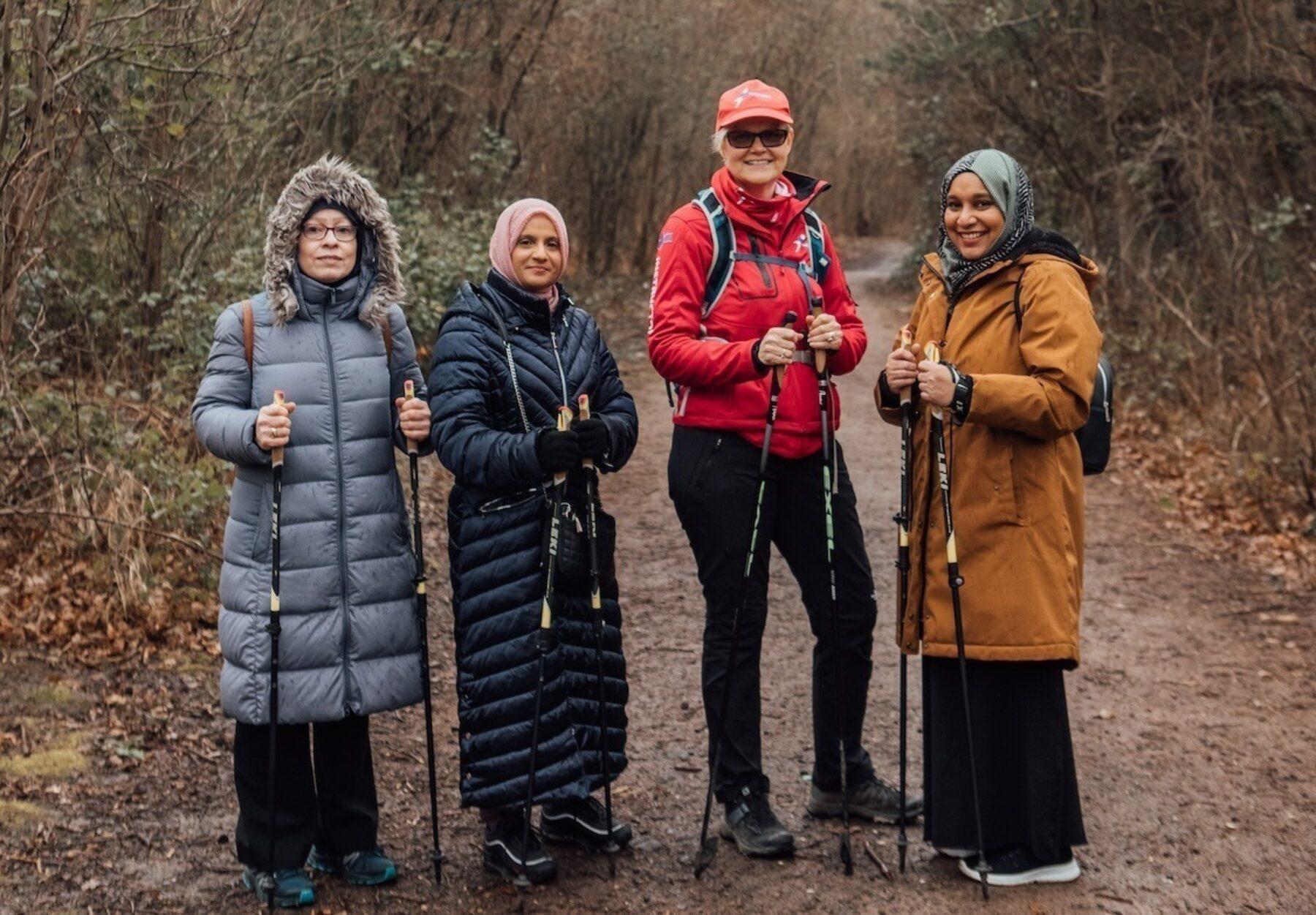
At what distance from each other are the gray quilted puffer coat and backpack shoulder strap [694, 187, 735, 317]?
97 centimetres

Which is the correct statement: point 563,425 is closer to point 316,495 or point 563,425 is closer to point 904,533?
point 316,495

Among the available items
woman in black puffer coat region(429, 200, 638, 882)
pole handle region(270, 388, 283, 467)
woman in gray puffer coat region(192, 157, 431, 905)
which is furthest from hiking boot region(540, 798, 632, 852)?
pole handle region(270, 388, 283, 467)

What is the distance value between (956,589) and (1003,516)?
0.83 feet

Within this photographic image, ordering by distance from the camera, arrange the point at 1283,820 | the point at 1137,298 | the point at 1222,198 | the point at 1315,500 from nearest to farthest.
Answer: the point at 1283,820
the point at 1315,500
the point at 1222,198
the point at 1137,298

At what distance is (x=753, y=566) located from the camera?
14.5 ft

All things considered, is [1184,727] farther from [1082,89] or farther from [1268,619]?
[1082,89]

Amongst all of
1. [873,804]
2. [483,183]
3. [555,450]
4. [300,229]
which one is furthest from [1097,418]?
[483,183]

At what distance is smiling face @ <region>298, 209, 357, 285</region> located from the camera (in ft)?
Answer: 13.5

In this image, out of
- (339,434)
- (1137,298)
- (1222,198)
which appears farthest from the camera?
(1137,298)

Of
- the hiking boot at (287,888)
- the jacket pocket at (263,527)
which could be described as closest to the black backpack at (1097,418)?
the jacket pocket at (263,527)

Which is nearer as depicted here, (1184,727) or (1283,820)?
(1283,820)

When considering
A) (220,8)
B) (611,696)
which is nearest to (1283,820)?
(611,696)

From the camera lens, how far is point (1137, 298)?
14.2m

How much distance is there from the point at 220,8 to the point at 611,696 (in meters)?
Answer: 5.44
